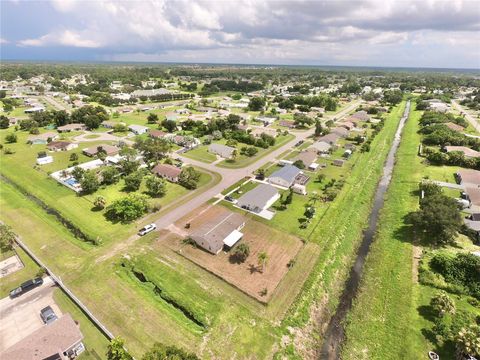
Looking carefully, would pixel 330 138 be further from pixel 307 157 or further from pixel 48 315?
pixel 48 315

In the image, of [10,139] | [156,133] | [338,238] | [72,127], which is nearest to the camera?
[338,238]

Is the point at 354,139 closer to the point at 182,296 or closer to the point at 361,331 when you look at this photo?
the point at 361,331

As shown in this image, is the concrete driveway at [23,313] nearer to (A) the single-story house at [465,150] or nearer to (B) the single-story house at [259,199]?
(B) the single-story house at [259,199]

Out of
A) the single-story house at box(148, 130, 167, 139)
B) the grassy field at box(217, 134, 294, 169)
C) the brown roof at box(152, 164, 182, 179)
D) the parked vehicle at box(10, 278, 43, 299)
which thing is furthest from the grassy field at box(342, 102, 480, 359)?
the single-story house at box(148, 130, 167, 139)

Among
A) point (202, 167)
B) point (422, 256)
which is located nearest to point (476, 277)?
point (422, 256)

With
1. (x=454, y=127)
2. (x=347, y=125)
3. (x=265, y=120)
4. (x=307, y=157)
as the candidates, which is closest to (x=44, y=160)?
(x=307, y=157)
